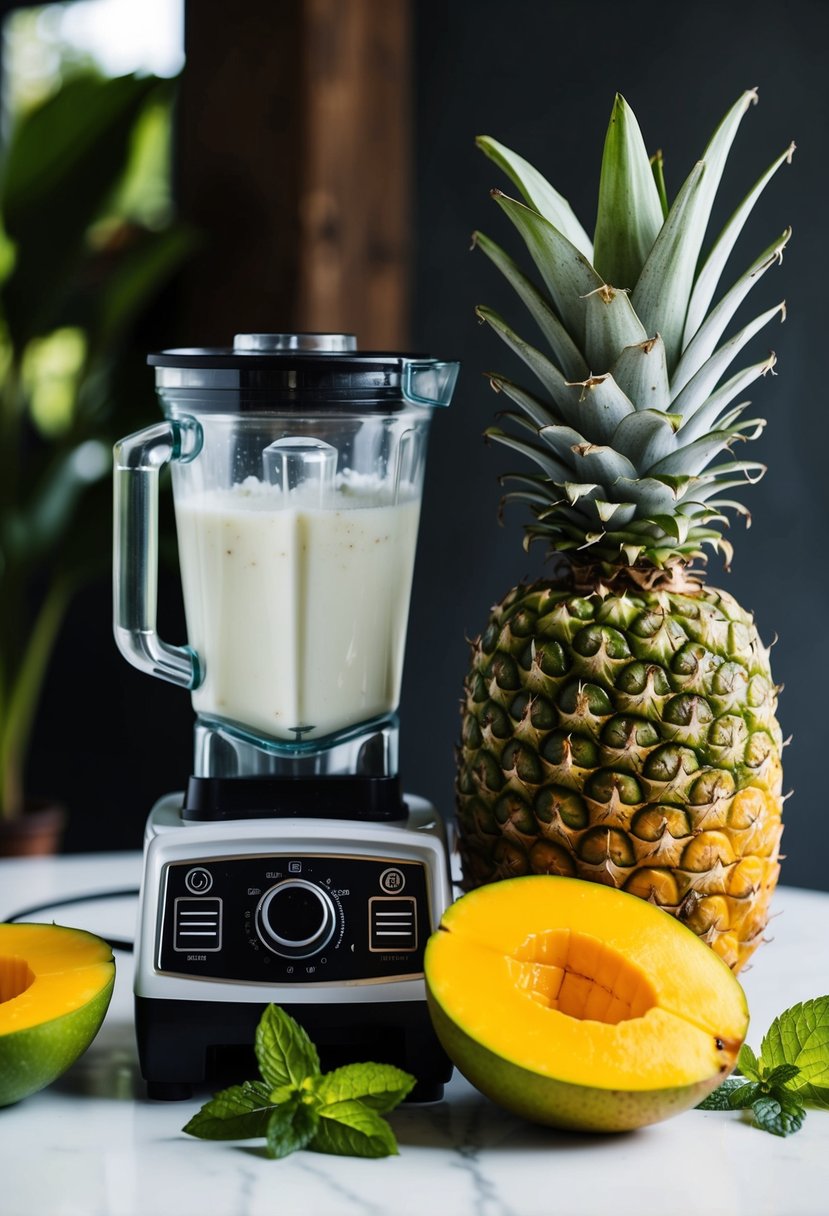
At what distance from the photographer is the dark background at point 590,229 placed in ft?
7.52

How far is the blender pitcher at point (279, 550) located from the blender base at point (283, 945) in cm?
11

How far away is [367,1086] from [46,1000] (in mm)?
216

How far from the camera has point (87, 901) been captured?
4.37 feet

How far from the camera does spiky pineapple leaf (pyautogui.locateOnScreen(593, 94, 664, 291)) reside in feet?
3.23

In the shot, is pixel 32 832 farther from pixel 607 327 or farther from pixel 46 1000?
pixel 607 327

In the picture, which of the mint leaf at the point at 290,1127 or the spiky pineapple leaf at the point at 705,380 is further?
the spiky pineapple leaf at the point at 705,380

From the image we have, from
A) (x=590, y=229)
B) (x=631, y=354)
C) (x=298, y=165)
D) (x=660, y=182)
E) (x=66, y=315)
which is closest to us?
(x=631, y=354)

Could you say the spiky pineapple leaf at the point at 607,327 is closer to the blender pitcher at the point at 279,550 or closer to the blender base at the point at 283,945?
the blender pitcher at the point at 279,550

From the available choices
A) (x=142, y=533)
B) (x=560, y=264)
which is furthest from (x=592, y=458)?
(x=142, y=533)

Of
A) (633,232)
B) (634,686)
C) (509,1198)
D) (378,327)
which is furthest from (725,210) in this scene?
(509,1198)

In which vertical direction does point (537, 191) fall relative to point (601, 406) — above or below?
above

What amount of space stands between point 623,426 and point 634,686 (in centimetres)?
20

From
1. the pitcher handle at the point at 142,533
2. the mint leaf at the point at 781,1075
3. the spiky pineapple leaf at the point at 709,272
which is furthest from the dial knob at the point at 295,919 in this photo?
the spiky pineapple leaf at the point at 709,272

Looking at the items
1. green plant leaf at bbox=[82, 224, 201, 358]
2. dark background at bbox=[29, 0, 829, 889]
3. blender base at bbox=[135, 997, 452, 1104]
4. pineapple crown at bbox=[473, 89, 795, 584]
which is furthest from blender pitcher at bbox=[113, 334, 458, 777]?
green plant leaf at bbox=[82, 224, 201, 358]
